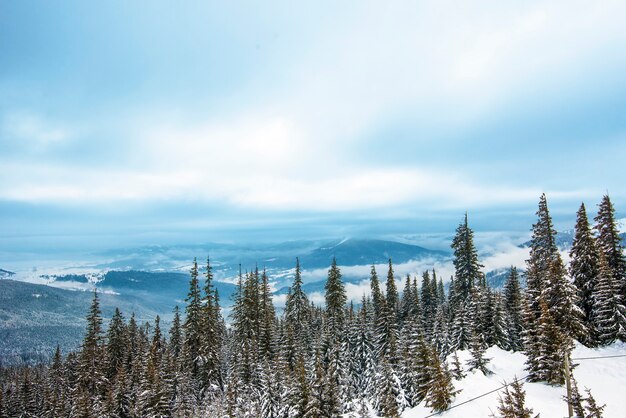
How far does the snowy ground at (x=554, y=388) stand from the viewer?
87.1ft

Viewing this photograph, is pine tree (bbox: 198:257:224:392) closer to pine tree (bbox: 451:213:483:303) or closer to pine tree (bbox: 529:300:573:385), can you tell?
pine tree (bbox: 451:213:483:303)

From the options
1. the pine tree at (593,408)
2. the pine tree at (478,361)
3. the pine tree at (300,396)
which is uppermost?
the pine tree at (593,408)

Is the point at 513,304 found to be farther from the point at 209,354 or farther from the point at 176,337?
the point at 176,337

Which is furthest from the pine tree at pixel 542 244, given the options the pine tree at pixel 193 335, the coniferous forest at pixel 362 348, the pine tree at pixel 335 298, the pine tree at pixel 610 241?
the pine tree at pixel 193 335

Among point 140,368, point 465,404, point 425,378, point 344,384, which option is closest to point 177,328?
point 140,368

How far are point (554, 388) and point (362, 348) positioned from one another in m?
33.8

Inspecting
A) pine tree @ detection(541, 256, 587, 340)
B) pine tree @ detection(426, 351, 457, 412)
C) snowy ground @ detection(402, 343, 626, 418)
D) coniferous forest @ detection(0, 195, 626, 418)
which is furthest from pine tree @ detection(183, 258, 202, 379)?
pine tree @ detection(541, 256, 587, 340)

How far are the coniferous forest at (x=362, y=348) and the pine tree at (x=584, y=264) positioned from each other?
4.8 inches

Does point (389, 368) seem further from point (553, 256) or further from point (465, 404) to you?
point (553, 256)

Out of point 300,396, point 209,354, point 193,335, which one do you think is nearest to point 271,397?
point 300,396

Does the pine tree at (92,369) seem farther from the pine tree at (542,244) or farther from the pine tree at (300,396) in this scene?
the pine tree at (542,244)

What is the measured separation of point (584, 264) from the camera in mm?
43125

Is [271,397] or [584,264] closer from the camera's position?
[584,264]

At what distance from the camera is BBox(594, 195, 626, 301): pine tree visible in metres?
41.4
